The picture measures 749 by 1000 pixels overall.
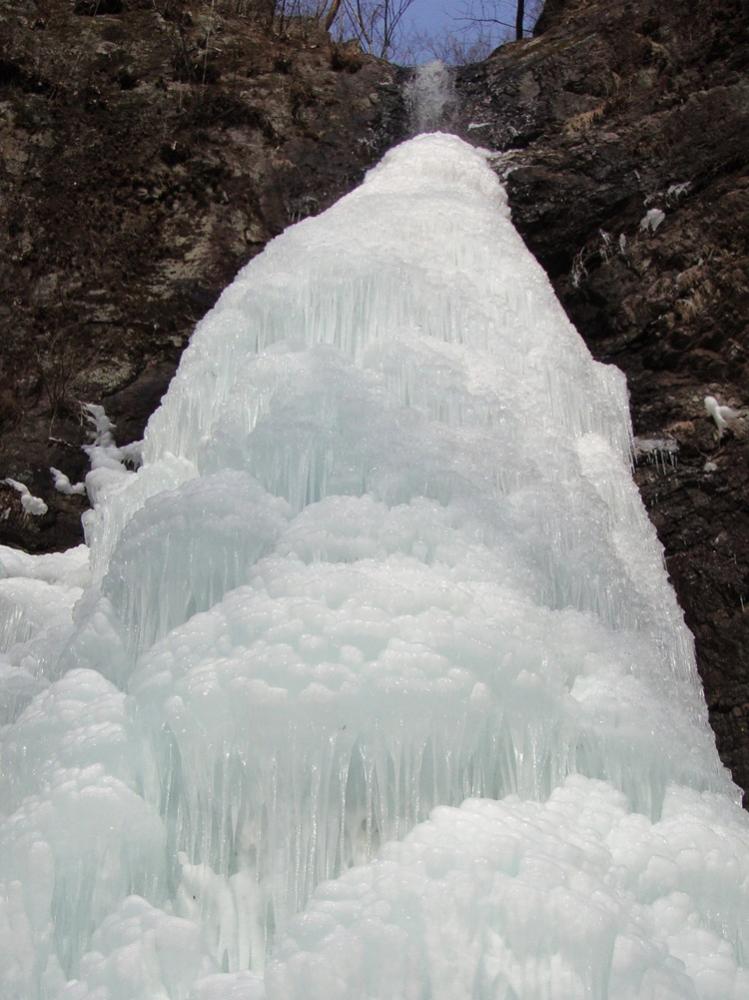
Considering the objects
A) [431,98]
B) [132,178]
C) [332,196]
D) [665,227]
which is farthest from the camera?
[431,98]

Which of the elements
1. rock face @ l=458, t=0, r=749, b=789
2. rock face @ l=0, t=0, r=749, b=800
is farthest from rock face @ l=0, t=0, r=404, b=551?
rock face @ l=458, t=0, r=749, b=789

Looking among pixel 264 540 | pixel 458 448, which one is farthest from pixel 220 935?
pixel 458 448

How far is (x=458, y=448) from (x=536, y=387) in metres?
0.93

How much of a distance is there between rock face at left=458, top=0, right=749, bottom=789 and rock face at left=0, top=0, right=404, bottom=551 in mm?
1041

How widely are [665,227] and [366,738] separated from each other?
387 cm

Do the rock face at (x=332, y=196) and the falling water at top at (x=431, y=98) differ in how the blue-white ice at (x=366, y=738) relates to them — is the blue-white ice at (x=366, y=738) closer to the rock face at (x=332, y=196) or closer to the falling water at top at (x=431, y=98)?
the rock face at (x=332, y=196)

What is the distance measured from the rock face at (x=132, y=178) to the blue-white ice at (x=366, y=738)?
1.47 meters

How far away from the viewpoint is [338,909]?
7.56 ft

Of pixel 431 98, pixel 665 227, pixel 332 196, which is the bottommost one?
pixel 665 227

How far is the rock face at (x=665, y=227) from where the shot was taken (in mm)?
4758

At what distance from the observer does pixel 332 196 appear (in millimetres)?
6352

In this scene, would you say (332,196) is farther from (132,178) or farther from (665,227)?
(665,227)

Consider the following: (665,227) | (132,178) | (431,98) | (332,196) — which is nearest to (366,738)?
(665,227)

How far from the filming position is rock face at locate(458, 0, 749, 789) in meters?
4.76
